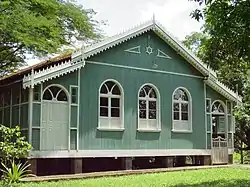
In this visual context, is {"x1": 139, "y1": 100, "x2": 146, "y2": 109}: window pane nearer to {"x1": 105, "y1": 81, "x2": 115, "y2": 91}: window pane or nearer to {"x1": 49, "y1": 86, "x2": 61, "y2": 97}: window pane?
{"x1": 105, "y1": 81, "x2": 115, "y2": 91}: window pane

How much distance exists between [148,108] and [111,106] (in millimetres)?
1934

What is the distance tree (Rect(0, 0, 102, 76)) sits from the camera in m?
15.9

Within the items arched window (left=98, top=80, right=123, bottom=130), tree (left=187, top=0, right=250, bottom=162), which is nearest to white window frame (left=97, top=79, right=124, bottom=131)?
arched window (left=98, top=80, right=123, bottom=130)

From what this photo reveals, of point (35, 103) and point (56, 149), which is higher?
point (35, 103)

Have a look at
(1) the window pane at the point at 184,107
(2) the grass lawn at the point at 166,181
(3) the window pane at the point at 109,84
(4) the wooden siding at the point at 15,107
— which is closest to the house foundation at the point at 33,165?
(4) the wooden siding at the point at 15,107

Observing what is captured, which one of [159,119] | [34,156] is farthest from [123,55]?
[34,156]

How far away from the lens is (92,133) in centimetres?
1695

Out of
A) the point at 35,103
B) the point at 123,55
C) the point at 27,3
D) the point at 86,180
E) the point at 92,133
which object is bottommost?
the point at 86,180

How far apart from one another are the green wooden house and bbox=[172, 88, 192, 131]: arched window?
1.8 inches

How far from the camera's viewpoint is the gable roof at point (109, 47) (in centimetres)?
1539

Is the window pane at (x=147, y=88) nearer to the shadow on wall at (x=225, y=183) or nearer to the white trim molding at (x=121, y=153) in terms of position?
the white trim molding at (x=121, y=153)

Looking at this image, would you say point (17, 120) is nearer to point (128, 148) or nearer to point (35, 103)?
point (35, 103)

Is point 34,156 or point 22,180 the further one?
point 34,156

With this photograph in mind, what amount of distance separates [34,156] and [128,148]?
4215 mm
